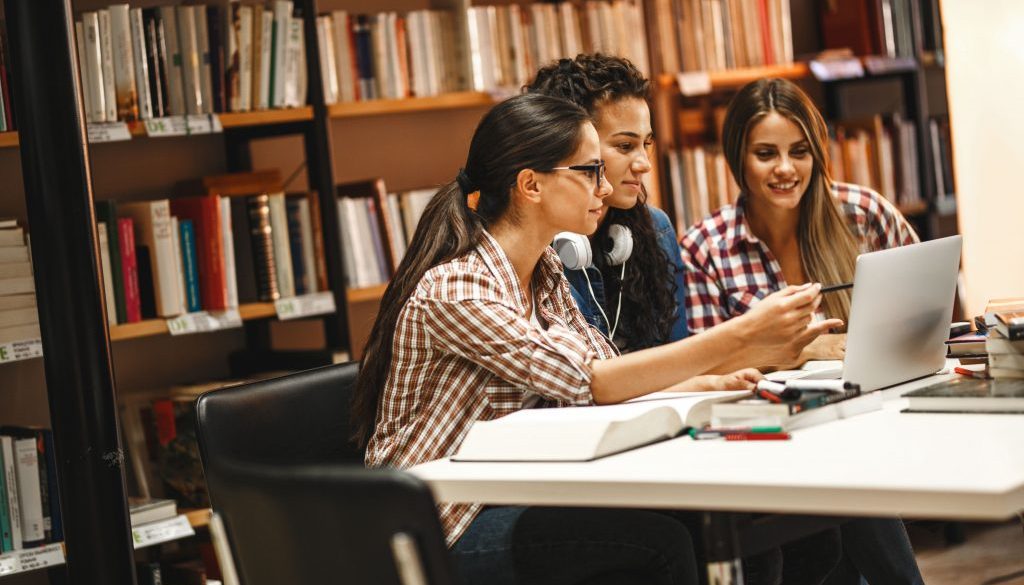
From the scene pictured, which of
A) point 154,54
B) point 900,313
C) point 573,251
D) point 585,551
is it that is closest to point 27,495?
point 154,54

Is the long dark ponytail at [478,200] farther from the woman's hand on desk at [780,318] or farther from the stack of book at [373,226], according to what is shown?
the stack of book at [373,226]

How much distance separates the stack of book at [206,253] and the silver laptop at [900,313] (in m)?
1.57

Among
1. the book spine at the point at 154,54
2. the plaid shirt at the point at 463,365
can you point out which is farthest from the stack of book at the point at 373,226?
the plaid shirt at the point at 463,365

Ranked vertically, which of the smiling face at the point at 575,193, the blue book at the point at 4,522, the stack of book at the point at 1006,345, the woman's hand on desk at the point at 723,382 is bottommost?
the blue book at the point at 4,522

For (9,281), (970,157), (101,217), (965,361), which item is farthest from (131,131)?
(970,157)

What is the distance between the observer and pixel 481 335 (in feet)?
5.79

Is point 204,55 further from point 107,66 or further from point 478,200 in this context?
point 478,200

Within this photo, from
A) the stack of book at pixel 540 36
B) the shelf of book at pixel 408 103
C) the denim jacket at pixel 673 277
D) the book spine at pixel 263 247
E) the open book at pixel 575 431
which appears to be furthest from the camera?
the stack of book at pixel 540 36

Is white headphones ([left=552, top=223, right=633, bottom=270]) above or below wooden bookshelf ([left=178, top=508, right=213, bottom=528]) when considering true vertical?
above

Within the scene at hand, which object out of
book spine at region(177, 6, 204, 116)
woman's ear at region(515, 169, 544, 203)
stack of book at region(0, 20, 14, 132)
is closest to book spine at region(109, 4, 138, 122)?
book spine at region(177, 6, 204, 116)

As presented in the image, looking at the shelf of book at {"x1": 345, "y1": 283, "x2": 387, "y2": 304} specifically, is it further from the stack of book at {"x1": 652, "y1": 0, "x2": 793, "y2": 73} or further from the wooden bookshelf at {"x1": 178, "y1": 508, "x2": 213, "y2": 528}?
the stack of book at {"x1": 652, "y1": 0, "x2": 793, "y2": 73}

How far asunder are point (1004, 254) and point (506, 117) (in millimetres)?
1707

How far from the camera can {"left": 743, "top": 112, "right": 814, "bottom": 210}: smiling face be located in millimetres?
2705

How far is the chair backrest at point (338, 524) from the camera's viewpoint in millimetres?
1090
